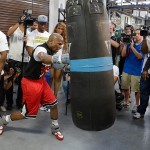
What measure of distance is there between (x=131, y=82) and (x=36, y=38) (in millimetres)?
1688

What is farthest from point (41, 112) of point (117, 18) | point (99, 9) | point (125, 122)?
point (117, 18)

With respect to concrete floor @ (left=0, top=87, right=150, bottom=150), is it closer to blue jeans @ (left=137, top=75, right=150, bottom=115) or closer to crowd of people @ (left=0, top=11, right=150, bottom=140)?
crowd of people @ (left=0, top=11, right=150, bottom=140)

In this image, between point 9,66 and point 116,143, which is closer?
point 116,143

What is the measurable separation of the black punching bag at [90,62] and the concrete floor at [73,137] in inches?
38.9

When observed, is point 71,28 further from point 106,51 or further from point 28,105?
point 28,105

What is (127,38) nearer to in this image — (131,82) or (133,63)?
(133,63)

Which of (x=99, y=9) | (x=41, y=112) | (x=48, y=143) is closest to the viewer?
(x=99, y=9)

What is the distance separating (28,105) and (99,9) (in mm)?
1553

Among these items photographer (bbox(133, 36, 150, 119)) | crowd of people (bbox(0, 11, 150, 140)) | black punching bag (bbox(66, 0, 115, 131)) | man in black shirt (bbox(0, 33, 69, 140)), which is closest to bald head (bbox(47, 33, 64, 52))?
man in black shirt (bbox(0, 33, 69, 140))

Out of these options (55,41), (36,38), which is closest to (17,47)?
(36,38)

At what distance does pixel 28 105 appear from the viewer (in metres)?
2.90

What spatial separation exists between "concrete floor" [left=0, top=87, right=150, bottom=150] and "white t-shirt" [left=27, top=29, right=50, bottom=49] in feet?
3.71

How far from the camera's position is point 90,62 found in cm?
180

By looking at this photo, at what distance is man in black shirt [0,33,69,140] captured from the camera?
8.88ft
